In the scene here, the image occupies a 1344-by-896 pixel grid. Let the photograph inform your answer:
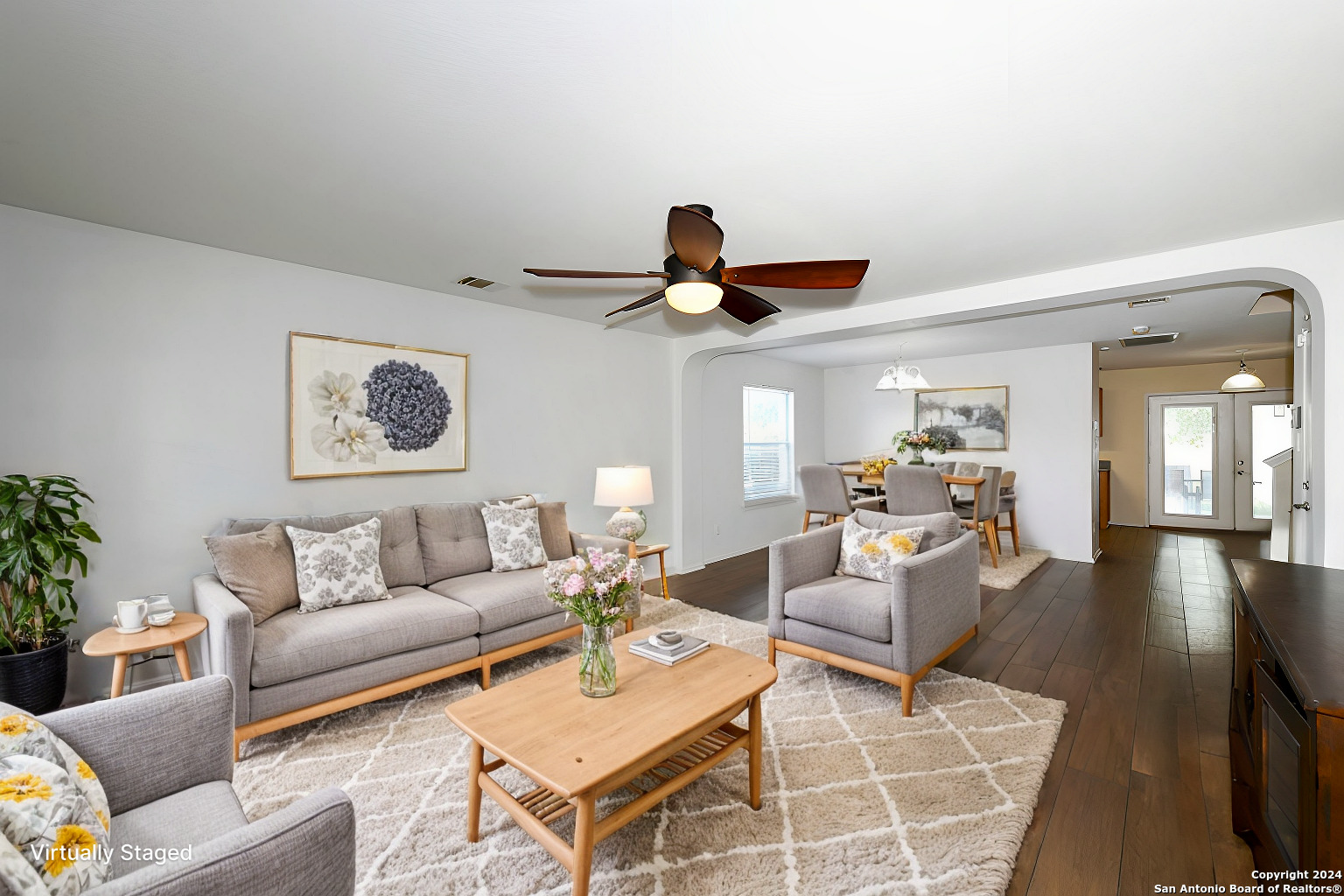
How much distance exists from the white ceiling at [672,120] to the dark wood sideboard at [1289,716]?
1.49m

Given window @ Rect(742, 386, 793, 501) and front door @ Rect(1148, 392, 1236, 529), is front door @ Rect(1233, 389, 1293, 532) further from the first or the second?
window @ Rect(742, 386, 793, 501)

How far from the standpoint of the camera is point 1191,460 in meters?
7.93

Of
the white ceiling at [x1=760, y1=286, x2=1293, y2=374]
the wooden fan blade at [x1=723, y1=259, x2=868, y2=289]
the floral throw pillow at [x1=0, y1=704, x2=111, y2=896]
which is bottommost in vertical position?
the floral throw pillow at [x1=0, y1=704, x2=111, y2=896]

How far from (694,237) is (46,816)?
2.00 meters

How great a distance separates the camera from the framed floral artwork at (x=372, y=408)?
333cm

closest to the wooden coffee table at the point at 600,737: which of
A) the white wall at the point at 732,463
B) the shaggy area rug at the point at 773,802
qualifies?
the shaggy area rug at the point at 773,802

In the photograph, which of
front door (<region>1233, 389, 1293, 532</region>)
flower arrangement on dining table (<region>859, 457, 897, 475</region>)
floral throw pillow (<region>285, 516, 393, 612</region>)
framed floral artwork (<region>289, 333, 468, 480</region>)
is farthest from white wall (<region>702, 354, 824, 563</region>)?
front door (<region>1233, 389, 1293, 532</region>)

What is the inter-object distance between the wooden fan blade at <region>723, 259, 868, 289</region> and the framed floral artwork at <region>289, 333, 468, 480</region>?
7.70 feet

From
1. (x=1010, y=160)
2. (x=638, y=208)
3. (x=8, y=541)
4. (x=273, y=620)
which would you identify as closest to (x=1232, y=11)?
(x=1010, y=160)

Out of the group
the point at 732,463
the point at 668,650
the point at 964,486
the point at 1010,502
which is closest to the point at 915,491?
the point at 964,486

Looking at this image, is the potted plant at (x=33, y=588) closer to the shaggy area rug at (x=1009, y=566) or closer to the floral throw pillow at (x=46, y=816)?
the floral throw pillow at (x=46, y=816)

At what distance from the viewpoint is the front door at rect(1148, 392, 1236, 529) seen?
25.3ft

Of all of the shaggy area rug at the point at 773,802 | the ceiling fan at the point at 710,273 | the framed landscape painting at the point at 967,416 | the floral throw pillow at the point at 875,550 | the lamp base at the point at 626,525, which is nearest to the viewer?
the shaggy area rug at the point at 773,802

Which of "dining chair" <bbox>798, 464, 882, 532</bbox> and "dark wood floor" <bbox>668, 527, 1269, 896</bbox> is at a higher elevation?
"dining chair" <bbox>798, 464, 882, 532</bbox>
